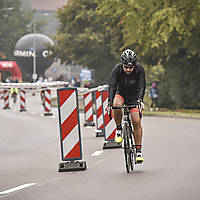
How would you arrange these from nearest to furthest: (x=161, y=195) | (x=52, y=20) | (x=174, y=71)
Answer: (x=161, y=195) → (x=174, y=71) → (x=52, y=20)

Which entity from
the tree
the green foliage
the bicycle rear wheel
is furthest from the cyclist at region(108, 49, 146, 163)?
the tree

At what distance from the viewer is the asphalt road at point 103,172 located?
8156 millimetres

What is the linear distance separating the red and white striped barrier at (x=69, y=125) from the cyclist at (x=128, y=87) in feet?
3.27

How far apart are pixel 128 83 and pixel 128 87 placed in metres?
0.09

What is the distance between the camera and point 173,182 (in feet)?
29.0

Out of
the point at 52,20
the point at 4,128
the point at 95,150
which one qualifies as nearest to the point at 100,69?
the point at 4,128

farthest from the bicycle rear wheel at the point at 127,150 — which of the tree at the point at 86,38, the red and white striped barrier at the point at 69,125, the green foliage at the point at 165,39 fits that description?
the tree at the point at 86,38

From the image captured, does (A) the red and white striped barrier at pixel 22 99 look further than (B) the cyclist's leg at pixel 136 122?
Yes

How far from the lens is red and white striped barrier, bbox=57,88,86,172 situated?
1073 centimetres

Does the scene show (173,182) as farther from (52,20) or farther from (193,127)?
(52,20)

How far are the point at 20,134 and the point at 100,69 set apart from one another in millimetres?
32389

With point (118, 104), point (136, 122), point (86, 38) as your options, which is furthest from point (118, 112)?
point (86, 38)

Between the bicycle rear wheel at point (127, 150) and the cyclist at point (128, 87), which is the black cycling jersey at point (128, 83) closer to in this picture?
the cyclist at point (128, 87)

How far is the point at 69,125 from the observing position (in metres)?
10.8
